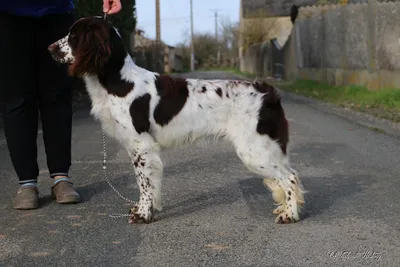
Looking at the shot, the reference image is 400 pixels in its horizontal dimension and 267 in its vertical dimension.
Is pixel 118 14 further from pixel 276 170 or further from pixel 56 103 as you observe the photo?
pixel 276 170

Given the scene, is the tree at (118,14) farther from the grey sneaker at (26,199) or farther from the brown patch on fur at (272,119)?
the brown patch on fur at (272,119)

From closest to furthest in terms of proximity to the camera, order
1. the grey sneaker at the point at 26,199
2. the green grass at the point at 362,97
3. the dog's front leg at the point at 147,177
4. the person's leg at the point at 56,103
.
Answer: the dog's front leg at the point at 147,177
the grey sneaker at the point at 26,199
the person's leg at the point at 56,103
the green grass at the point at 362,97

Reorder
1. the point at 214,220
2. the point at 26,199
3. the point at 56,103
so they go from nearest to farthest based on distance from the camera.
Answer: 1. the point at 214,220
2. the point at 26,199
3. the point at 56,103

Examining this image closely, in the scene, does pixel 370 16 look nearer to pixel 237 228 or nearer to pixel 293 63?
pixel 293 63

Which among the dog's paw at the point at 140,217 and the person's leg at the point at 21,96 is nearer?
the dog's paw at the point at 140,217

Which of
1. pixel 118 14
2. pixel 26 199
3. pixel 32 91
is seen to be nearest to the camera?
pixel 26 199

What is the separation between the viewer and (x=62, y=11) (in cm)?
494

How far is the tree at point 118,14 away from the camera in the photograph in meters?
13.5

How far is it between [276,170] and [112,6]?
1.92m

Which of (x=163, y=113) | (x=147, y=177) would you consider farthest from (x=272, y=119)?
(x=147, y=177)

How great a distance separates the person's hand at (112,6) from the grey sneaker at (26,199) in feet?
5.36

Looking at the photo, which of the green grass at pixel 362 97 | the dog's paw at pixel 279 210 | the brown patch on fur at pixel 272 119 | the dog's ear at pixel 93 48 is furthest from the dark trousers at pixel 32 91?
the green grass at pixel 362 97

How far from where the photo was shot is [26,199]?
4723mm

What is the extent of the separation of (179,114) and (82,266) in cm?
148
